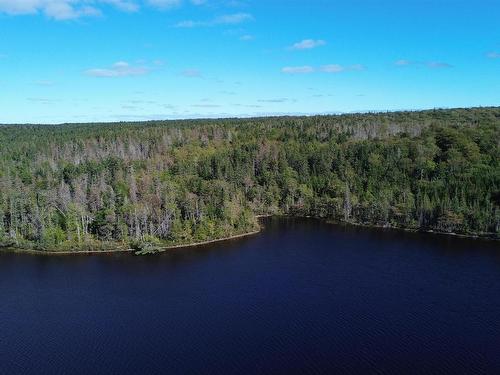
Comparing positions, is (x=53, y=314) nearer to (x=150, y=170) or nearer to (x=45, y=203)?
(x=45, y=203)

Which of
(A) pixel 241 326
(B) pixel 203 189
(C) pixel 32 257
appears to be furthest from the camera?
(B) pixel 203 189

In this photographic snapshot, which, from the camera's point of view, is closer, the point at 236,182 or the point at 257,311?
the point at 257,311

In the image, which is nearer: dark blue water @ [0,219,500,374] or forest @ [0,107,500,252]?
dark blue water @ [0,219,500,374]

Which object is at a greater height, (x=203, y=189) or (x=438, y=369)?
(x=203, y=189)

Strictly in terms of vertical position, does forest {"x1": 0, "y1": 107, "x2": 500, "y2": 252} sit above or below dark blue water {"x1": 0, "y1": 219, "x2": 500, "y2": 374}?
above

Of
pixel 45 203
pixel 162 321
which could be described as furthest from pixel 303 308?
pixel 45 203
